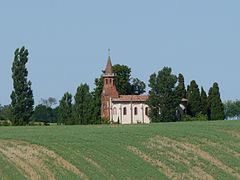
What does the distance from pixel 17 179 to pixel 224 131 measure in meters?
25.7

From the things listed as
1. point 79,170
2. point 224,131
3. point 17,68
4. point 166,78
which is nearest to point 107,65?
point 166,78

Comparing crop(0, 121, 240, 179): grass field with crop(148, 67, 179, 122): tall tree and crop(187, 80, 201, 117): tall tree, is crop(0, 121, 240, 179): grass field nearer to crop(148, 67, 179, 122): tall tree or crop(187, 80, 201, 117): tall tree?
crop(148, 67, 179, 122): tall tree

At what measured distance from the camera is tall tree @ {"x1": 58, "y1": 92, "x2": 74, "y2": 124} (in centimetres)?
11038

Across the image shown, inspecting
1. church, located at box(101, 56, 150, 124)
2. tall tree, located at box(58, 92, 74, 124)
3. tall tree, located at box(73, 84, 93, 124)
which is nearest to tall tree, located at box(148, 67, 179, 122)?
church, located at box(101, 56, 150, 124)

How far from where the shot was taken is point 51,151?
37094mm

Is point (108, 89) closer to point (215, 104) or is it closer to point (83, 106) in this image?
point (215, 104)

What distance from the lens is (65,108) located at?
11294 centimetres

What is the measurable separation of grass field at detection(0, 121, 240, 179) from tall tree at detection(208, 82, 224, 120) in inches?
2741

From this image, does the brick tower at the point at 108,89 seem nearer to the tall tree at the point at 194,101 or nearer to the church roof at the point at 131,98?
the church roof at the point at 131,98

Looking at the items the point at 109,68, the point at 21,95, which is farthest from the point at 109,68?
the point at 21,95

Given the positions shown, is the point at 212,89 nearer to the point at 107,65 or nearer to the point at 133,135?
the point at 107,65

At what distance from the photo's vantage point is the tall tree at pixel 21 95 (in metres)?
95.8

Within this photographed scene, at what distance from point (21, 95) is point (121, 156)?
6124cm

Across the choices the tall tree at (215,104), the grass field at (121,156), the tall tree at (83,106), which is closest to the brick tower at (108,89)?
the tall tree at (215,104)
